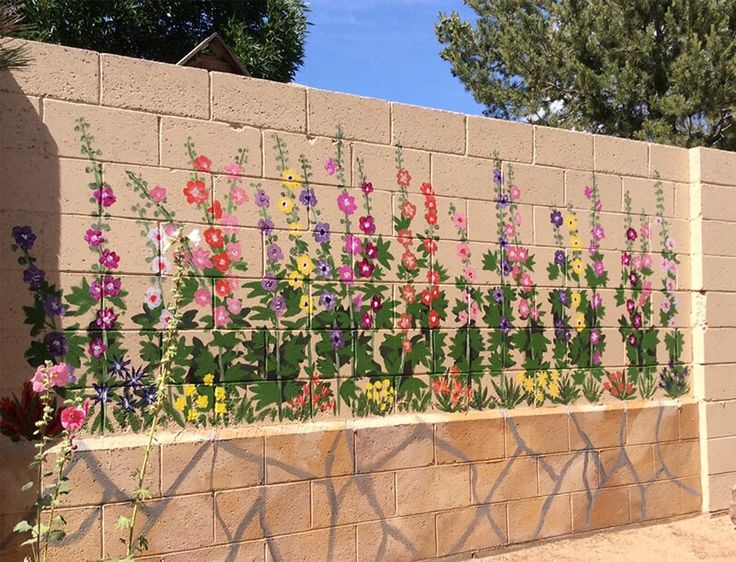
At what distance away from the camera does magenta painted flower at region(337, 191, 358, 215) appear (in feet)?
13.5

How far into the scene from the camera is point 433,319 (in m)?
4.32

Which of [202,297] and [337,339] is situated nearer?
[202,297]

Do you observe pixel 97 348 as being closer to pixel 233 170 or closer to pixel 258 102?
pixel 233 170

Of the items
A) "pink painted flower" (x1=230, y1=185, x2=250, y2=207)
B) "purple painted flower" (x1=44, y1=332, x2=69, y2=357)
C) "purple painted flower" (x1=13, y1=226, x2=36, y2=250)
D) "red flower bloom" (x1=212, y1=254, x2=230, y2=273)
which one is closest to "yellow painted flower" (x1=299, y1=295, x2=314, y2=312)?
"red flower bloom" (x1=212, y1=254, x2=230, y2=273)

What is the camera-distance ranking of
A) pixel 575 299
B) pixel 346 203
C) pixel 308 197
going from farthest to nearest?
1. pixel 575 299
2. pixel 346 203
3. pixel 308 197

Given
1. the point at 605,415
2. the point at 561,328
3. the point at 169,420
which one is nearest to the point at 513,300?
the point at 561,328

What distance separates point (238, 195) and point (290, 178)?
11.8 inches

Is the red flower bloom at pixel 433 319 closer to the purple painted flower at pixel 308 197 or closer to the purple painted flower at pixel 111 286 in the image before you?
the purple painted flower at pixel 308 197

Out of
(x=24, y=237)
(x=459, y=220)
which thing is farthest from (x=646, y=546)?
(x=24, y=237)

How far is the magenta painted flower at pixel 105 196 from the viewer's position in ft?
11.4

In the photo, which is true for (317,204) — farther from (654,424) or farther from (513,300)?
(654,424)

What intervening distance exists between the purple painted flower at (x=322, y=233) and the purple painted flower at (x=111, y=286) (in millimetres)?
1023

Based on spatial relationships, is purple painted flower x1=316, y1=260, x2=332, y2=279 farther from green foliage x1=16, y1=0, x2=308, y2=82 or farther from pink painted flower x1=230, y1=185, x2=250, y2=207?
green foliage x1=16, y1=0, x2=308, y2=82

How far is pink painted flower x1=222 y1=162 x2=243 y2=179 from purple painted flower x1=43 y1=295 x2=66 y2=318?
0.98 m
